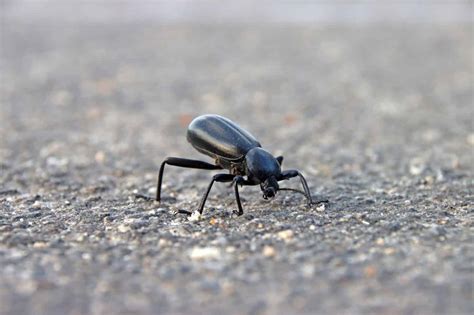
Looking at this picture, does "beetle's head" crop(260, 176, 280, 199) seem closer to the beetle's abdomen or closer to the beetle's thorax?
the beetle's thorax

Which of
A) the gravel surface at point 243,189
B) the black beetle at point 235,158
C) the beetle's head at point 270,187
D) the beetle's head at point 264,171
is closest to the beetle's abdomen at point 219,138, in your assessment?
the black beetle at point 235,158

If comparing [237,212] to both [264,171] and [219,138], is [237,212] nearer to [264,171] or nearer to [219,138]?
[264,171]

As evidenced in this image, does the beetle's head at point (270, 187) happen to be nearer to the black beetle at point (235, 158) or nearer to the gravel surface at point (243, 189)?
the black beetle at point (235, 158)

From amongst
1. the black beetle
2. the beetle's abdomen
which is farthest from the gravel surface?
the beetle's abdomen

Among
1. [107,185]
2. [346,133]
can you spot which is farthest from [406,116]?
[107,185]

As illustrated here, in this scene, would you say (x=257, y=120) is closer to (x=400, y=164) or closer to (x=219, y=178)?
(x=400, y=164)
